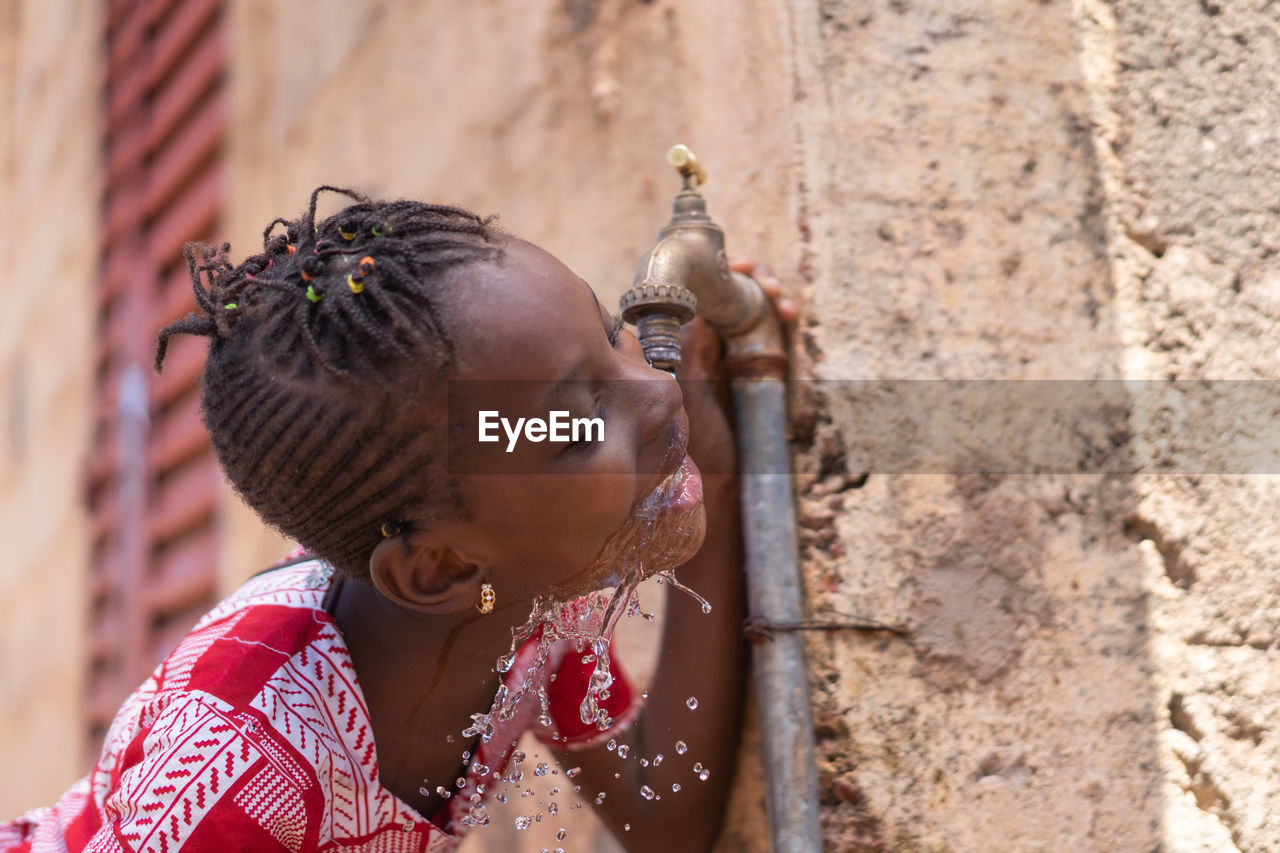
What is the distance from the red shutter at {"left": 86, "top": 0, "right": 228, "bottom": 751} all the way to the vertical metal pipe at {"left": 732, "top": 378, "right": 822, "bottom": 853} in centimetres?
240

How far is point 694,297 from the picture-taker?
4.25ft

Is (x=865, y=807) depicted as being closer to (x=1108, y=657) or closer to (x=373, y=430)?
(x=1108, y=657)

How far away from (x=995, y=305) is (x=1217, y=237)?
294 millimetres

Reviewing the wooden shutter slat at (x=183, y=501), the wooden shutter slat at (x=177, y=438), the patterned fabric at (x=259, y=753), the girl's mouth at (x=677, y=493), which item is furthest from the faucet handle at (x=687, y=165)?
the wooden shutter slat at (x=177, y=438)

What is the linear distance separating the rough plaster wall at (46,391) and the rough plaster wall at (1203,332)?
355cm

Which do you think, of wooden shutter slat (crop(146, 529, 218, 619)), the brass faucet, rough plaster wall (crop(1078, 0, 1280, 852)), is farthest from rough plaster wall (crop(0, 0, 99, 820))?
rough plaster wall (crop(1078, 0, 1280, 852))

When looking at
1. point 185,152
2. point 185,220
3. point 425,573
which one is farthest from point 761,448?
point 185,152

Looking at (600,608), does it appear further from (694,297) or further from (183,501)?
(183,501)

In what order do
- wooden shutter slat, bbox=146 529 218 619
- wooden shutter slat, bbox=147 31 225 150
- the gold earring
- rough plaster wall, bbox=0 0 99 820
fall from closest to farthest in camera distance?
the gold earring, wooden shutter slat, bbox=146 529 218 619, wooden shutter slat, bbox=147 31 225 150, rough plaster wall, bbox=0 0 99 820

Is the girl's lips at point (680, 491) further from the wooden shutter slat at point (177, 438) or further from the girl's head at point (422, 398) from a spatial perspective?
the wooden shutter slat at point (177, 438)

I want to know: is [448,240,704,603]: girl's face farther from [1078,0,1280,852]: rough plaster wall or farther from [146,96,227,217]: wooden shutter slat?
[146,96,227,217]: wooden shutter slat

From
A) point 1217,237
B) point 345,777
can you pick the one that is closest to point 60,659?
point 345,777

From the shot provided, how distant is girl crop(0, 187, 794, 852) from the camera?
109 cm

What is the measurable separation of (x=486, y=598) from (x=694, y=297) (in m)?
0.39
